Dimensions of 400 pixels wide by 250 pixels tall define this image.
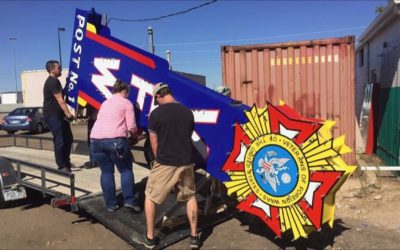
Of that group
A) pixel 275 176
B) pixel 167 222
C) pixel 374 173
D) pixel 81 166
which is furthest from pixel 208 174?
pixel 374 173

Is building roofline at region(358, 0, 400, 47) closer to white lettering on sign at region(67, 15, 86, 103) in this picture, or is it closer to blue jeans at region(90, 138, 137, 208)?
white lettering on sign at region(67, 15, 86, 103)

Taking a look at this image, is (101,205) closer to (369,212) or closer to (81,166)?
(81,166)

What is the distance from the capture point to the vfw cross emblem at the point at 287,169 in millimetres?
3877

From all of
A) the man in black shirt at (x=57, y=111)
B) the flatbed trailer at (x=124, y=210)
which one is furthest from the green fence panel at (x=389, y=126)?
the man in black shirt at (x=57, y=111)

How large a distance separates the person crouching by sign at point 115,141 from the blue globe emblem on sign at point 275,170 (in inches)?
65.9

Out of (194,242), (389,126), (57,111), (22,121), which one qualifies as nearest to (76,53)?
(57,111)

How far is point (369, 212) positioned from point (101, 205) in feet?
12.6

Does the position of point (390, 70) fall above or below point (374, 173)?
above

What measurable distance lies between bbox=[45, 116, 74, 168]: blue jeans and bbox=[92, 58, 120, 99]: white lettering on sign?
875 millimetres

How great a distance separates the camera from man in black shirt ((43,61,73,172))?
608 cm

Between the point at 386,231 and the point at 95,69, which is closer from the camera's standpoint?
the point at 386,231

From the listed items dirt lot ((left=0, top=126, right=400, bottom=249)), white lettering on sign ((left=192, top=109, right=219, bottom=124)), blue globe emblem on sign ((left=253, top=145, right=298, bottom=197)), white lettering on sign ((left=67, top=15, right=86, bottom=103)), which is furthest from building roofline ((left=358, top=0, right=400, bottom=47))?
white lettering on sign ((left=67, top=15, right=86, bottom=103))

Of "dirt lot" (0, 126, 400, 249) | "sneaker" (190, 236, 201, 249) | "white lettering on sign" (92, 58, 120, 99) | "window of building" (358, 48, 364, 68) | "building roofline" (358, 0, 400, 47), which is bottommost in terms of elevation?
"dirt lot" (0, 126, 400, 249)

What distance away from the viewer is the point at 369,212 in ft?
19.9
